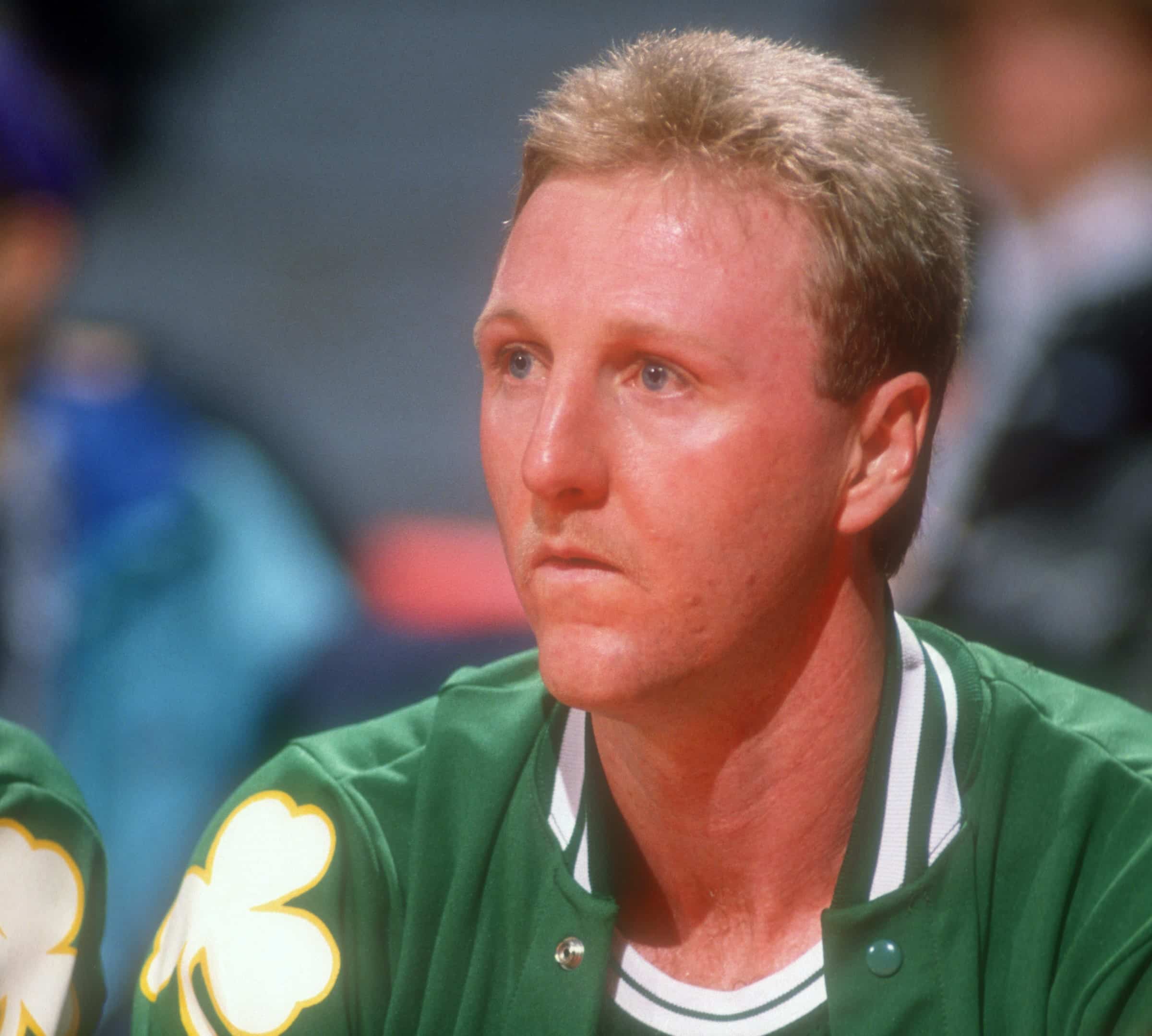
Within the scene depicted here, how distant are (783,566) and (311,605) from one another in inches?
68.9

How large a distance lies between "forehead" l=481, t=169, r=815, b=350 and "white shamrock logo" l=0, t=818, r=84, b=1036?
2.70ft

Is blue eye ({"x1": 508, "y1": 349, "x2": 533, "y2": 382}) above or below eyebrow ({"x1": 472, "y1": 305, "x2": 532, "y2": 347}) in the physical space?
below

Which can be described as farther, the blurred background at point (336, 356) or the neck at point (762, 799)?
the blurred background at point (336, 356)

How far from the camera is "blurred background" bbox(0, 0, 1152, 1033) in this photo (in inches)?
101

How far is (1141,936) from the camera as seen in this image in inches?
61.7

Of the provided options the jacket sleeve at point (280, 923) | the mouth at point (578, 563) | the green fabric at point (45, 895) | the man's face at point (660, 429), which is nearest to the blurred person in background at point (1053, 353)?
the man's face at point (660, 429)

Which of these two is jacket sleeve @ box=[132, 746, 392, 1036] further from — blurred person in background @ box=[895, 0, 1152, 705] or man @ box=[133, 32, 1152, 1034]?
blurred person in background @ box=[895, 0, 1152, 705]

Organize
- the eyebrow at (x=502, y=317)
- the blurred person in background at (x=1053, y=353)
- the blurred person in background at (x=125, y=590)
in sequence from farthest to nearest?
the blurred person in background at (x=125, y=590)
the blurred person in background at (x=1053, y=353)
the eyebrow at (x=502, y=317)

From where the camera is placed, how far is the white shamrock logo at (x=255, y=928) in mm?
1706

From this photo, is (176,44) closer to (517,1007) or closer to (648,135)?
(648,135)

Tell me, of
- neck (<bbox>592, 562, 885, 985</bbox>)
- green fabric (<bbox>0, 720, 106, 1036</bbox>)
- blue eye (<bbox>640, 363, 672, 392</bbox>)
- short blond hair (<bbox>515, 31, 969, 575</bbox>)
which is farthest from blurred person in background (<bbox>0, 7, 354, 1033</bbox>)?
blue eye (<bbox>640, 363, 672, 392</bbox>)

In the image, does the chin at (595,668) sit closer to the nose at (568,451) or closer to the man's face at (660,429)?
the man's face at (660,429)

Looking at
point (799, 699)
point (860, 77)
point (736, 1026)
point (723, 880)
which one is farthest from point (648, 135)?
point (736, 1026)

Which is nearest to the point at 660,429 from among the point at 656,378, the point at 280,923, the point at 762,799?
the point at 656,378
